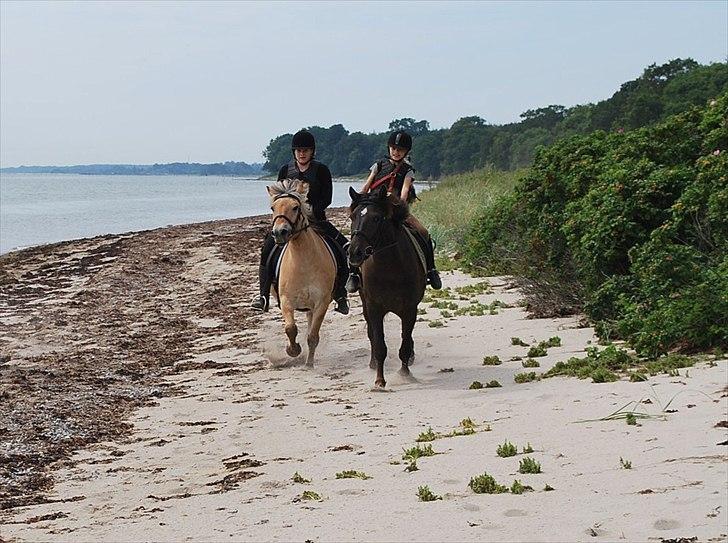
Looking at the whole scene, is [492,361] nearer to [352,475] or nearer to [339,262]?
[339,262]

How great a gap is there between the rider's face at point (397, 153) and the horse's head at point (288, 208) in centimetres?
124

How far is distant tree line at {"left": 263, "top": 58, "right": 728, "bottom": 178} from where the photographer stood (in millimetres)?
71938

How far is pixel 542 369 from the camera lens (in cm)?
1090

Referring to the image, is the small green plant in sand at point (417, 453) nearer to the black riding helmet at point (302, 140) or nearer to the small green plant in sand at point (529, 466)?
the small green plant in sand at point (529, 466)

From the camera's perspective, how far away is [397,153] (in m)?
12.0

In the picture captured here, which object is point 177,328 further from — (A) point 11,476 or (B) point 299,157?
(A) point 11,476

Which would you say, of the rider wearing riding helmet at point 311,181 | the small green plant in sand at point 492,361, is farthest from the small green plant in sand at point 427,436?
the rider wearing riding helmet at point 311,181

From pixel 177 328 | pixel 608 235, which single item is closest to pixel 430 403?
pixel 608 235

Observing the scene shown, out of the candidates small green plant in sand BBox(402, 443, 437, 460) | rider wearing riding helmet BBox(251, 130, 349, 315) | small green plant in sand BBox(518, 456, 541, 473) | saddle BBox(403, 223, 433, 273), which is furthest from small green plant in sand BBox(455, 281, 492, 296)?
small green plant in sand BBox(518, 456, 541, 473)

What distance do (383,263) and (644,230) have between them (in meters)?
3.24

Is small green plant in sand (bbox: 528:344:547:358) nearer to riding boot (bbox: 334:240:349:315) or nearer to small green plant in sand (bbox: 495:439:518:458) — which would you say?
riding boot (bbox: 334:240:349:315)

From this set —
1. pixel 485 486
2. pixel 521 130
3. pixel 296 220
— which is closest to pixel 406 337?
pixel 296 220

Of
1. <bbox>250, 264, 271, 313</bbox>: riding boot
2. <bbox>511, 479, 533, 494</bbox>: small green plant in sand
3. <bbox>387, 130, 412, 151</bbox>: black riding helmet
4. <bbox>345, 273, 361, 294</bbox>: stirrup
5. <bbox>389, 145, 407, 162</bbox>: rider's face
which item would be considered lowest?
<bbox>511, 479, 533, 494</bbox>: small green plant in sand

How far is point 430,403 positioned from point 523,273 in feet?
19.6
